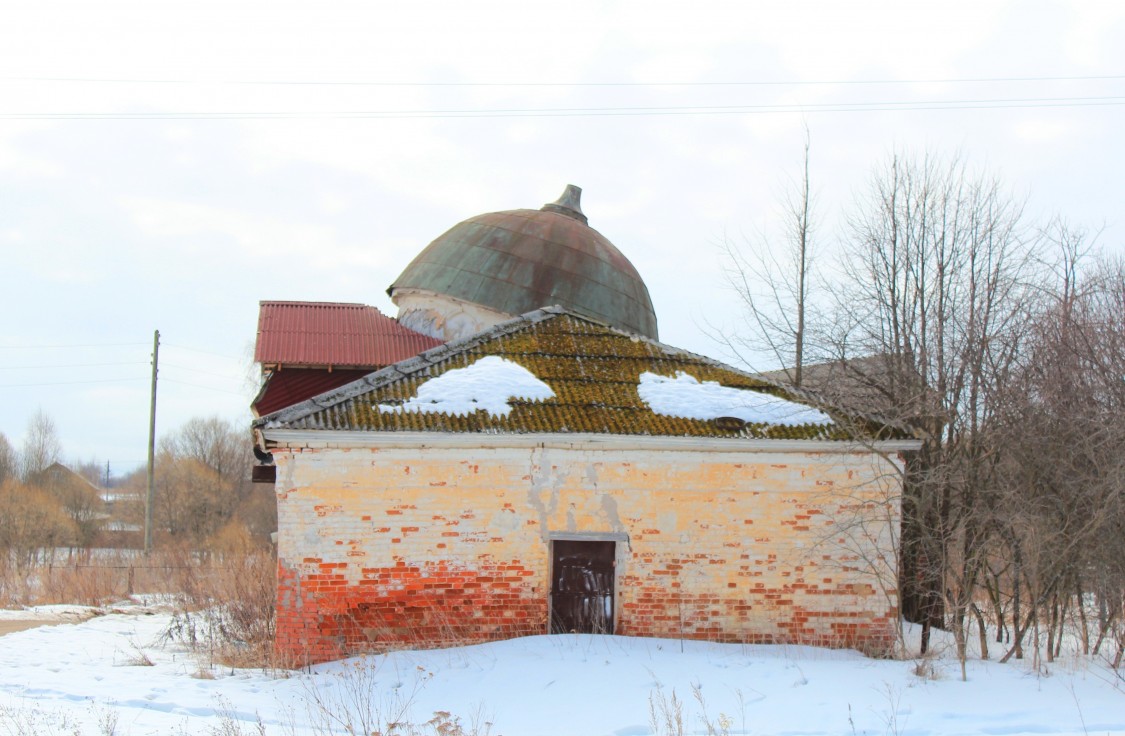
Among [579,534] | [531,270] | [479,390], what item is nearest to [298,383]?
[531,270]

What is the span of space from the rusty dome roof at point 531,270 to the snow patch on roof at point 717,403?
5.17 metres

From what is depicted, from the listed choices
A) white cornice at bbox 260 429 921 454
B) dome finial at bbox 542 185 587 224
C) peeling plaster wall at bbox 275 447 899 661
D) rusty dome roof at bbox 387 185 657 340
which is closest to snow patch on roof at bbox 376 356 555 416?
white cornice at bbox 260 429 921 454

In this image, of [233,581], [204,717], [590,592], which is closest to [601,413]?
[590,592]

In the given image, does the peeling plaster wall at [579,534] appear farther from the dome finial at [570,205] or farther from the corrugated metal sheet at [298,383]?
the dome finial at [570,205]

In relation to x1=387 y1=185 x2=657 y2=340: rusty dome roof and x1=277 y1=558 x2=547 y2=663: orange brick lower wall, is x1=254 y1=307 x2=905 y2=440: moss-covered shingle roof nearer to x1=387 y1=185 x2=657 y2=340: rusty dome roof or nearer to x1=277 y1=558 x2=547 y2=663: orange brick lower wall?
x1=277 y1=558 x2=547 y2=663: orange brick lower wall

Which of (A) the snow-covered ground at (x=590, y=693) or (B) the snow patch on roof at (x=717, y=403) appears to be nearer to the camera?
(A) the snow-covered ground at (x=590, y=693)

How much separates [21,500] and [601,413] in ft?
110

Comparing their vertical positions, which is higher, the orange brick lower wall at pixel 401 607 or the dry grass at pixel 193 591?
the orange brick lower wall at pixel 401 607

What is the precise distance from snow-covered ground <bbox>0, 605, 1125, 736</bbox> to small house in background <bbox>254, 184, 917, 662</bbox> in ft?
1.58

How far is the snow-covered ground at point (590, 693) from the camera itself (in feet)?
24.0

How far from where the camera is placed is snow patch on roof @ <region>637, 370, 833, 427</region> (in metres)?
10.6

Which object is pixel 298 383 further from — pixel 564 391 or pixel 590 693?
pixel 590 693

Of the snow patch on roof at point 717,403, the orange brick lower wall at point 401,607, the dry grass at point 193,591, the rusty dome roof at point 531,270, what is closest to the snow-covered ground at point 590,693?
the orange brick lower wall at point 401,607

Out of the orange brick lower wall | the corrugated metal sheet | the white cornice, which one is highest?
Result: the corrugated metal sheet
